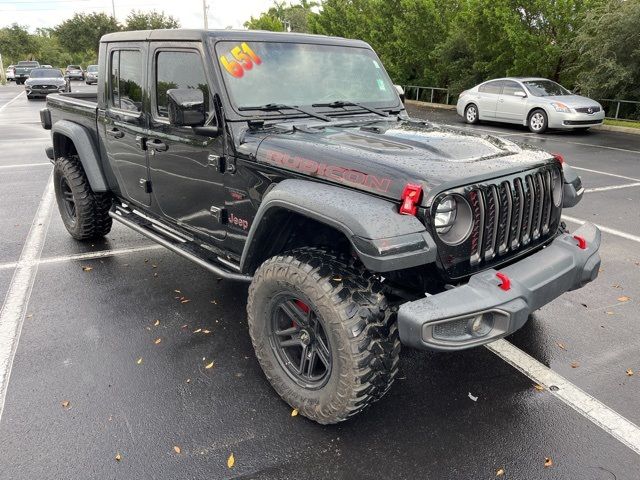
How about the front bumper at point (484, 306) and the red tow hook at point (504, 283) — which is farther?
the red tow hook at point (504, 283)

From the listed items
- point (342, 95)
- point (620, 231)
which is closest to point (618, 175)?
point (620, 231)

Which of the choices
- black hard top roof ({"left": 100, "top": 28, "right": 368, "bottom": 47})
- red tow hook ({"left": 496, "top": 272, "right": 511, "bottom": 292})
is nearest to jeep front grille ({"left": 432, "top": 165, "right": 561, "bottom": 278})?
red tow hook ({"left": 496, "top": 272, "right": 511, "bottom": 292})

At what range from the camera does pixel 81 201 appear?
5.33 meters

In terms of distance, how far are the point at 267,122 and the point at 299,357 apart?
1492 millimetres

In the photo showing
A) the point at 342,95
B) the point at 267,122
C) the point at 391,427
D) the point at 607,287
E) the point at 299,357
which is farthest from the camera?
the point at 607,287

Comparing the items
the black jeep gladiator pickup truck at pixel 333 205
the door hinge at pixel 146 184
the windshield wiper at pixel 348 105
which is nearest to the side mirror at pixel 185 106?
the black jeep gladiator pickup truck at pixel 333 205

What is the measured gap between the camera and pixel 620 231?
6.12 meters

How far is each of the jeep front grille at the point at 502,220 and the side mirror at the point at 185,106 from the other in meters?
1.61

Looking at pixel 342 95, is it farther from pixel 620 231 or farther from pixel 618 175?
pixel 618 175

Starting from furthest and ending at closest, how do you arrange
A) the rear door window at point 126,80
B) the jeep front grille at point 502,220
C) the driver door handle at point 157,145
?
the rear door window at point 126,80 < the driver door handle at point 157,145 < the jeep front grille at point 502,220

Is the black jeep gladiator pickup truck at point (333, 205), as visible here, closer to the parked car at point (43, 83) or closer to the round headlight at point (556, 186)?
the round headlight at point (556, 186)

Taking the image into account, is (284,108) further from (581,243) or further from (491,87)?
(491,87)

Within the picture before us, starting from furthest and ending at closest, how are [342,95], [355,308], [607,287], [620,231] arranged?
[620,231], [607,287], [342,95], [355,308]

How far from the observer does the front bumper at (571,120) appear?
14117 millimetres
